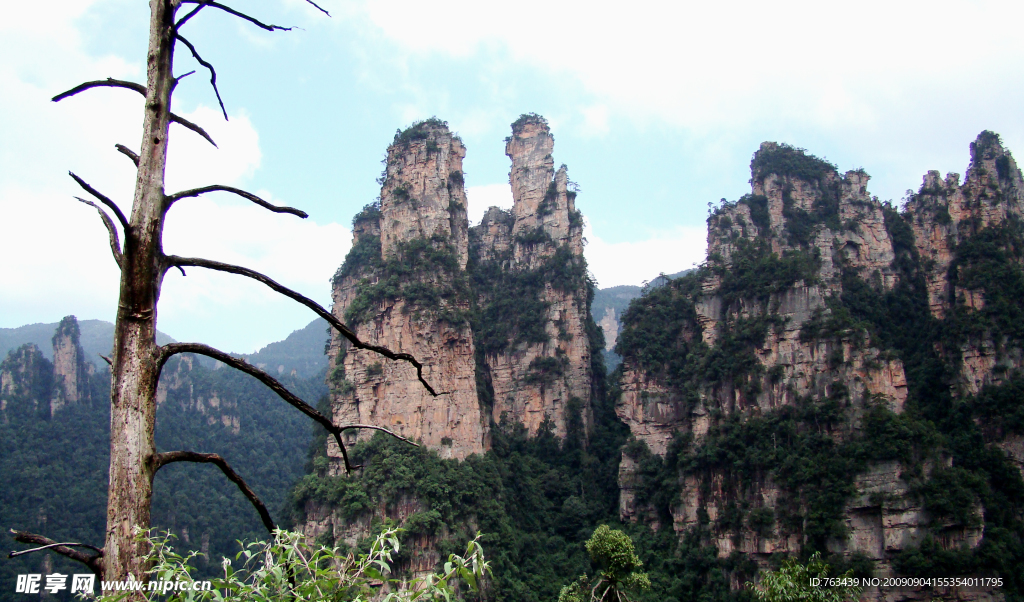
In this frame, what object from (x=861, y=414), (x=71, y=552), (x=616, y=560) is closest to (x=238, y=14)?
(x=71, y=552)

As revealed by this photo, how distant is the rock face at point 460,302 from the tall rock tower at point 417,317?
0.06m

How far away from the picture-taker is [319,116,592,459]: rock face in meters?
34.0

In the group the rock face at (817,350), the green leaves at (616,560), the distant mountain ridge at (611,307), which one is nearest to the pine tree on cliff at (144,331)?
the green leaves at (616,560)

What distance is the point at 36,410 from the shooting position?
171ft

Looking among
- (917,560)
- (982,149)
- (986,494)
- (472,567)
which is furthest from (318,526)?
(982,149)

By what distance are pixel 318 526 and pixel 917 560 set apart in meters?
23.5

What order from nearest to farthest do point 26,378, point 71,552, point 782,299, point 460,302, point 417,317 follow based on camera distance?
1. point 71,552
2. point 782,299
3. point 417,317
4. point 460,302
5. point 26,378

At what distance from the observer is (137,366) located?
2.21 metres

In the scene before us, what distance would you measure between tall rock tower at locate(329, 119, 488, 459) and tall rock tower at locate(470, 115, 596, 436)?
5.23 meters

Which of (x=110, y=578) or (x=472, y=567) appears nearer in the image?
(x=110, y=578)

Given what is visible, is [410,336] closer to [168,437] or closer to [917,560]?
[917,560]

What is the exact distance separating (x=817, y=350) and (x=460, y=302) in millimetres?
17126

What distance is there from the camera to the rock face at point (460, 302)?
3403 centimetres

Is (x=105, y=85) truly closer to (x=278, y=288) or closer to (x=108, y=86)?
(x=108, y=86)
